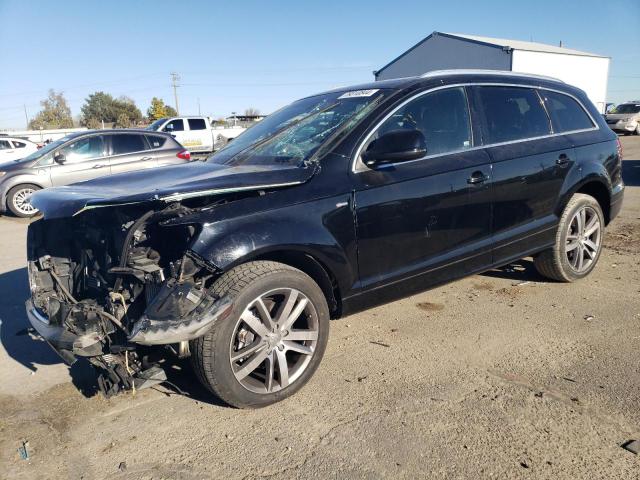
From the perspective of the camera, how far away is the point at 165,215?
109 inches

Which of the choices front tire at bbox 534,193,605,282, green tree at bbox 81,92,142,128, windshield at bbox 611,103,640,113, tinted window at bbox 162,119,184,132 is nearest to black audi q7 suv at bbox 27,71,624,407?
front tire at bbox 534,193,605,282

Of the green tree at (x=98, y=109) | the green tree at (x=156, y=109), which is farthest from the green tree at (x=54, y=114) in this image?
the green tree at (x=156, y=109)

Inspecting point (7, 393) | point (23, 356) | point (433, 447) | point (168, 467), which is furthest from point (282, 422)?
point (23, 356)

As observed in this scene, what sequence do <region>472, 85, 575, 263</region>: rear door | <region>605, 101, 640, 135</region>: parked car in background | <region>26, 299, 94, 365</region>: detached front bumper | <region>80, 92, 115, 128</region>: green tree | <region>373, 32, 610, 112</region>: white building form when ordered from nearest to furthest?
<region>26, 299, 94, 365</region>: detached front bumper, <region>472, 85, 575, 263</region>: rear door, <region>605, 101, 640, 135</region>: parked car in background, <region>373, 32, 610, 112</region>: white building, <region>80, 92, 115, 128</region>: green tree

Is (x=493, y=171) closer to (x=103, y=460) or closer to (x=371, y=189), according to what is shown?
(x=371, y=189)

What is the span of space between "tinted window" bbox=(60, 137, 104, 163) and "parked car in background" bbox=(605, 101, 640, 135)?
2778 cm

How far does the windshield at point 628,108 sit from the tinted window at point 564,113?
29.6 metres

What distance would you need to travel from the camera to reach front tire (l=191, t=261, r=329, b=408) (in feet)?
8.87

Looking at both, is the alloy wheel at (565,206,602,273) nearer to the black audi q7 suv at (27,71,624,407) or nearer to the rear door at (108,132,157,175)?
the black audi q7 suv at (27,71,624,407)

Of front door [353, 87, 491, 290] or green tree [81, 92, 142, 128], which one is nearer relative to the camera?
front door [353, 87, 491, 290]

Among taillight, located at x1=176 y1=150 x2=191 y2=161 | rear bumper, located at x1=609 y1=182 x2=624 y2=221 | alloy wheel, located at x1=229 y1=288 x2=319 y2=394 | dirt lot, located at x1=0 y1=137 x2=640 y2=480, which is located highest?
taillight, located at x1=176 y1=150 x2=191 y2=161

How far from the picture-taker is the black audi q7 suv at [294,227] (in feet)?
8.92

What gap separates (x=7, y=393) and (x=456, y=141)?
11.9ft

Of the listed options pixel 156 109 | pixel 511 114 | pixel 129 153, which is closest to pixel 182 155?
pixel 129 153
